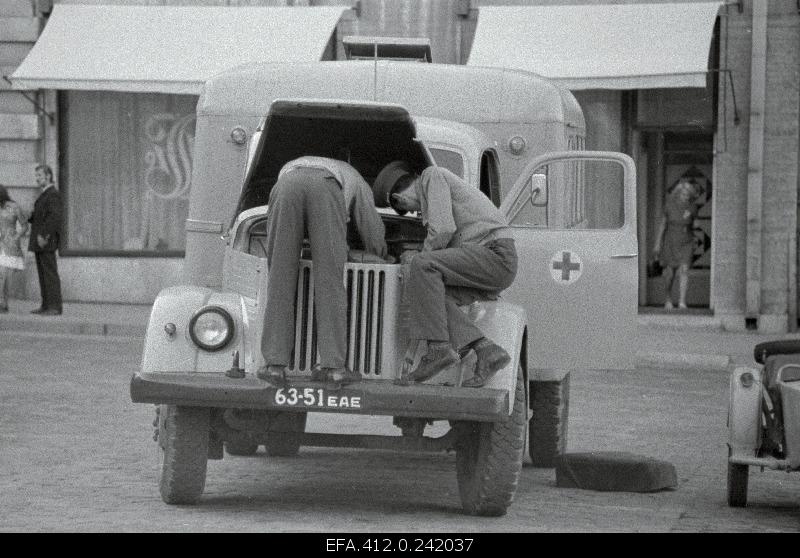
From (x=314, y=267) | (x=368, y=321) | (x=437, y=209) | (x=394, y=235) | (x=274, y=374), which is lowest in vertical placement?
(x=274, y=374)

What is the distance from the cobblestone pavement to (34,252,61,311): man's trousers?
692 centimetres

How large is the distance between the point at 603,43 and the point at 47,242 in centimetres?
734

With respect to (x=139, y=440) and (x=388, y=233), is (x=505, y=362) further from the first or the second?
(x=139, y=440)

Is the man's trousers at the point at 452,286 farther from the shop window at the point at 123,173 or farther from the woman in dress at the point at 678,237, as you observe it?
the shop window at the point at 123,173

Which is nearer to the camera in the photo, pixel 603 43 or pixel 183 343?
pixel 183 343

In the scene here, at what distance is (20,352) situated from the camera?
1728cm

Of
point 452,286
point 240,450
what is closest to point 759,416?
point 452,286

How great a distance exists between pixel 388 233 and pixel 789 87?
45.3 feet

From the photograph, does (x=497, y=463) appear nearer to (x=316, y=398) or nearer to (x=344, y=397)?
(x=344, y=397)

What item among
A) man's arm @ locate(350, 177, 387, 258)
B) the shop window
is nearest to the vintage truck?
man's arm @ locate(350, 177, 387, 258)

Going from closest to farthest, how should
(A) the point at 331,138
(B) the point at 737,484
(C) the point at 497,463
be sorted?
(C) the point at 497,463
(B) the point at 737,484
(A) the point at 331,138

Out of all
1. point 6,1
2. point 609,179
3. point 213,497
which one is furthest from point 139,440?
point 6,1

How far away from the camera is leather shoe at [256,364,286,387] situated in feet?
25.8

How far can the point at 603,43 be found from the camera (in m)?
21.8
